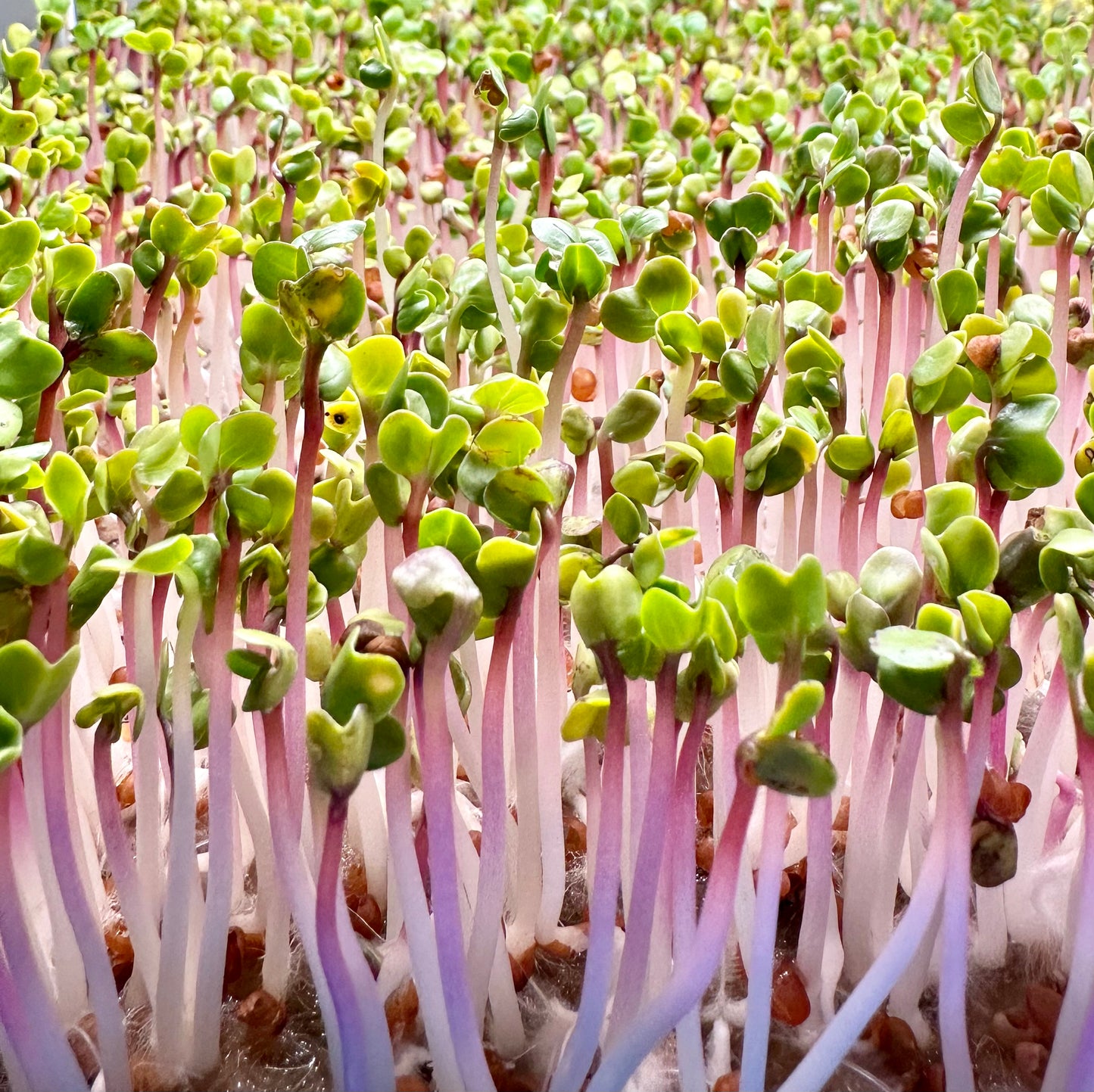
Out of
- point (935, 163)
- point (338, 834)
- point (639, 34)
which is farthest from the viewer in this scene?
point (639, 34)

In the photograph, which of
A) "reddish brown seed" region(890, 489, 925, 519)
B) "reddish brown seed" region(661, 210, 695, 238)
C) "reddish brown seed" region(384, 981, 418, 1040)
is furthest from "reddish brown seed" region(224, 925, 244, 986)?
"reddish brown seed" region(661, 210, 695, 238)

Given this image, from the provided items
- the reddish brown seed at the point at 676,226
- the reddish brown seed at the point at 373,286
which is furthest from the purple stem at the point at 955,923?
the reddish brown seed at the point at 373,286

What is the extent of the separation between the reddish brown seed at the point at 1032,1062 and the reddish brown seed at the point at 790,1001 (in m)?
0.13

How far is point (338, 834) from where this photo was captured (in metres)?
0.56

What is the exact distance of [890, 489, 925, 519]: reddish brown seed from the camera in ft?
2.97

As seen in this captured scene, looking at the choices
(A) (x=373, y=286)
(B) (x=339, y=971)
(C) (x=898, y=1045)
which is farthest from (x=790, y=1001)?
(A) (x=373, y=286)

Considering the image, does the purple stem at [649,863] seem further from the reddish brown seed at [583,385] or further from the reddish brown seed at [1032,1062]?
the reddish brown seed at [583,385]

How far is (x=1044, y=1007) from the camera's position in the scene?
0.67m

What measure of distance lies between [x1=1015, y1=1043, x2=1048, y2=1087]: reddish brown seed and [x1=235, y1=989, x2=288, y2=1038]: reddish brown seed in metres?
0.49

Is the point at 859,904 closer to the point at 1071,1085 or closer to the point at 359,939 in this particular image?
the point at 1071,1085

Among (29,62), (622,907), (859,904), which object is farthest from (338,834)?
(29,62)

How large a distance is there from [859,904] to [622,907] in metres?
0.17

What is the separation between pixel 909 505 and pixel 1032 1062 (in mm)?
452

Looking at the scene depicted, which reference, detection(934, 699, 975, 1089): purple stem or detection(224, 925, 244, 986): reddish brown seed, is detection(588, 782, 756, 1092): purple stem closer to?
detection(934, 699, 975, 1089): purple stem
